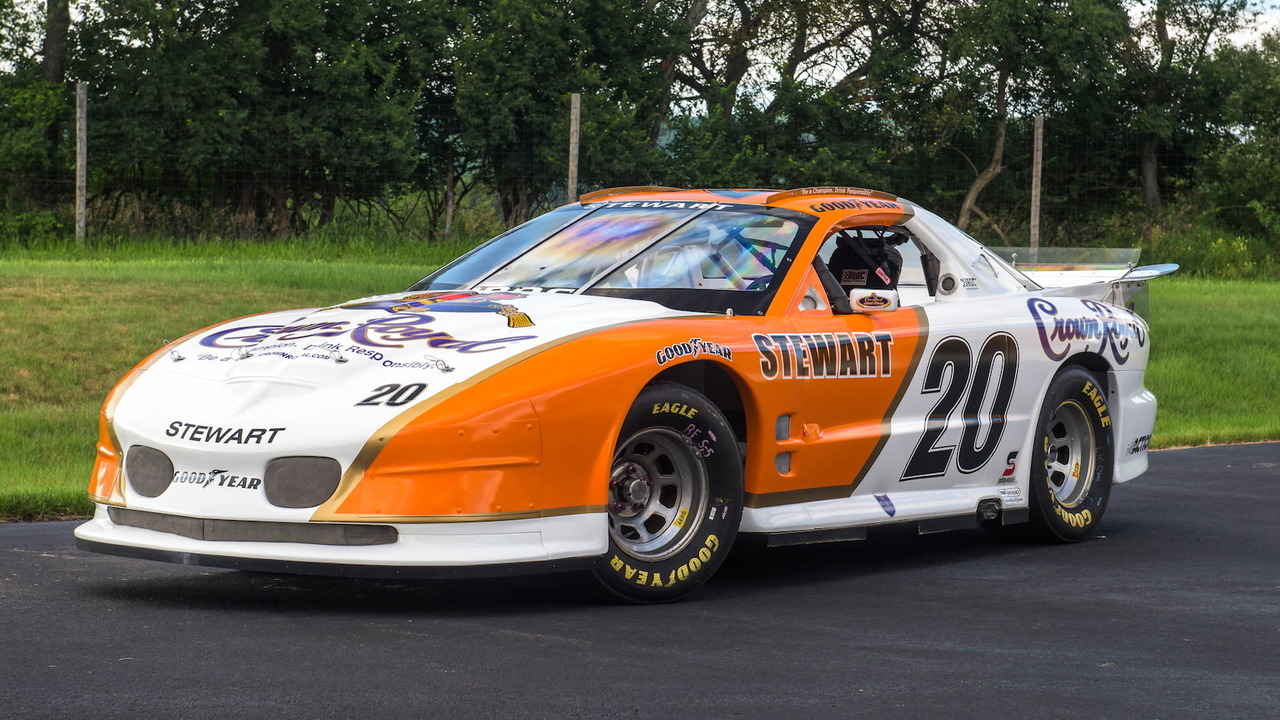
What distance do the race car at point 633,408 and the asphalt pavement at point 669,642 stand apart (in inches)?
10.2

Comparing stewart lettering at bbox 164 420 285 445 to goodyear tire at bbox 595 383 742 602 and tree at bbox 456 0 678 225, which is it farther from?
tree at bbox 456 0 678 225

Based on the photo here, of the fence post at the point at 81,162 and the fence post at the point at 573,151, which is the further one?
the fence post at the point at 81,162

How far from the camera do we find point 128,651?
5.08 m

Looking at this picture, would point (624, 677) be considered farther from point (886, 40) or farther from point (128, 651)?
point (886, 40)

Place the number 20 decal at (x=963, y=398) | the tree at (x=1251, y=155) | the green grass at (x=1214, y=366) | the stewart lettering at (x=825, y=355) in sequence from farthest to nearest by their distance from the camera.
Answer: the tree at (x=1251, y=155) → the green grass at (x=1214, y=366) → the number 20 decal at (x=963, y=398) → the stewart lettering at (x=825, y=355)

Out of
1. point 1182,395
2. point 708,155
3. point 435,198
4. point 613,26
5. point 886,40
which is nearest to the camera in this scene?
point 1182,395

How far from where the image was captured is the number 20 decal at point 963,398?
7242 mm

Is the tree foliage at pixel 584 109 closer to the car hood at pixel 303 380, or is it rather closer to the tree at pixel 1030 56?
the tree at pixel 1030 56

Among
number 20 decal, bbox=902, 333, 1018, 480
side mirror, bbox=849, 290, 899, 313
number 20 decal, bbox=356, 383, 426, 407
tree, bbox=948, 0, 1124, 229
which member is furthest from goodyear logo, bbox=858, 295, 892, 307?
tree, bbox=948, 0, 1124, 229

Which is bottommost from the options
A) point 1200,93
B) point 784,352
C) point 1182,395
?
point 1182,395

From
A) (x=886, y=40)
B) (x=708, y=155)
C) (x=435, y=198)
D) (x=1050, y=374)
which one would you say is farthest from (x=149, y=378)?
(x=886, y=40)

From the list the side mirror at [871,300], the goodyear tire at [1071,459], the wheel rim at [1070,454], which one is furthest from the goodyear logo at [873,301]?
the wheel rim at [1070,454]

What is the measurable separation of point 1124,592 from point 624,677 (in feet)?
8.74

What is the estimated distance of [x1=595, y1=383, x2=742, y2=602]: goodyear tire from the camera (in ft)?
19.6
